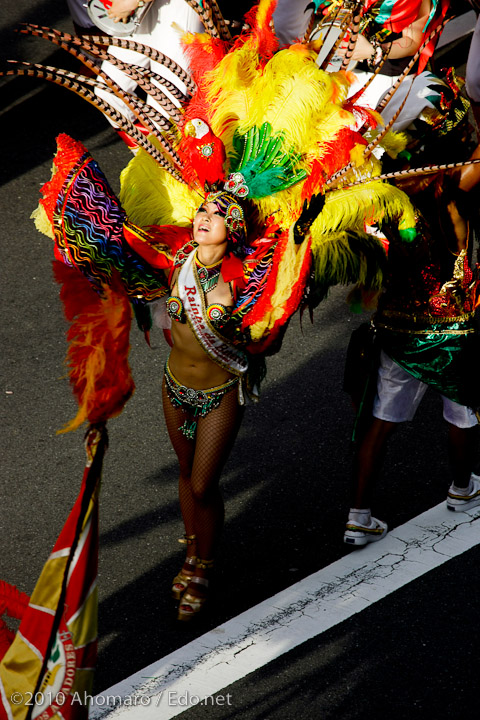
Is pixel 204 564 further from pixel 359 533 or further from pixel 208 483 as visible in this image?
pixel 359 533

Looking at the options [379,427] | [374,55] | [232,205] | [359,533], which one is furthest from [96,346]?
[374,55]

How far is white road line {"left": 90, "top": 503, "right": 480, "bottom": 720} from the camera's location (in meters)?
3.15

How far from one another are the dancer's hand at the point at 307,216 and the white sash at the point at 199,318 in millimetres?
482

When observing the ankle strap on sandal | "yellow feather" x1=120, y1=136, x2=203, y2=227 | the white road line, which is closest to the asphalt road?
the white road line

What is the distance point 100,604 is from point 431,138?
7.12 feet

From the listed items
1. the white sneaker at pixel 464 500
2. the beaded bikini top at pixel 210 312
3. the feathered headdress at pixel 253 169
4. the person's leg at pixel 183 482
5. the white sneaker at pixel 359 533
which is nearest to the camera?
the feathered headdress at pixel 253 169

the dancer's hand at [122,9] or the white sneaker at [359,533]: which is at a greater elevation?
the dancer's hand at [122,9]

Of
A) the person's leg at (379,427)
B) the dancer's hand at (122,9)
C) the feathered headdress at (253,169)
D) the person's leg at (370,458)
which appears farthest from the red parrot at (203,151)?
the dancer's hand at (122,9)

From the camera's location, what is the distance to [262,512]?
402 cm

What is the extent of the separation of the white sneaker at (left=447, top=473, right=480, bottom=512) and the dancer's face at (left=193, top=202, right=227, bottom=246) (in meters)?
1.70

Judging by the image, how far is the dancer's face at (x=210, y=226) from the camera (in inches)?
117

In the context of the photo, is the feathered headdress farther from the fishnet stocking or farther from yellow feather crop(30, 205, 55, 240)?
the fishnet stocking

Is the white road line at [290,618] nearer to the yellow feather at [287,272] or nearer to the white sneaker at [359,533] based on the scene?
the white sneaker at [359,533]

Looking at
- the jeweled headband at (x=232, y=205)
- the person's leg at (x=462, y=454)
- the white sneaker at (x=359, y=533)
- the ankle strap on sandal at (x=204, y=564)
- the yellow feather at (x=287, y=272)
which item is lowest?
the white sneaker at (x=359, y=533)
